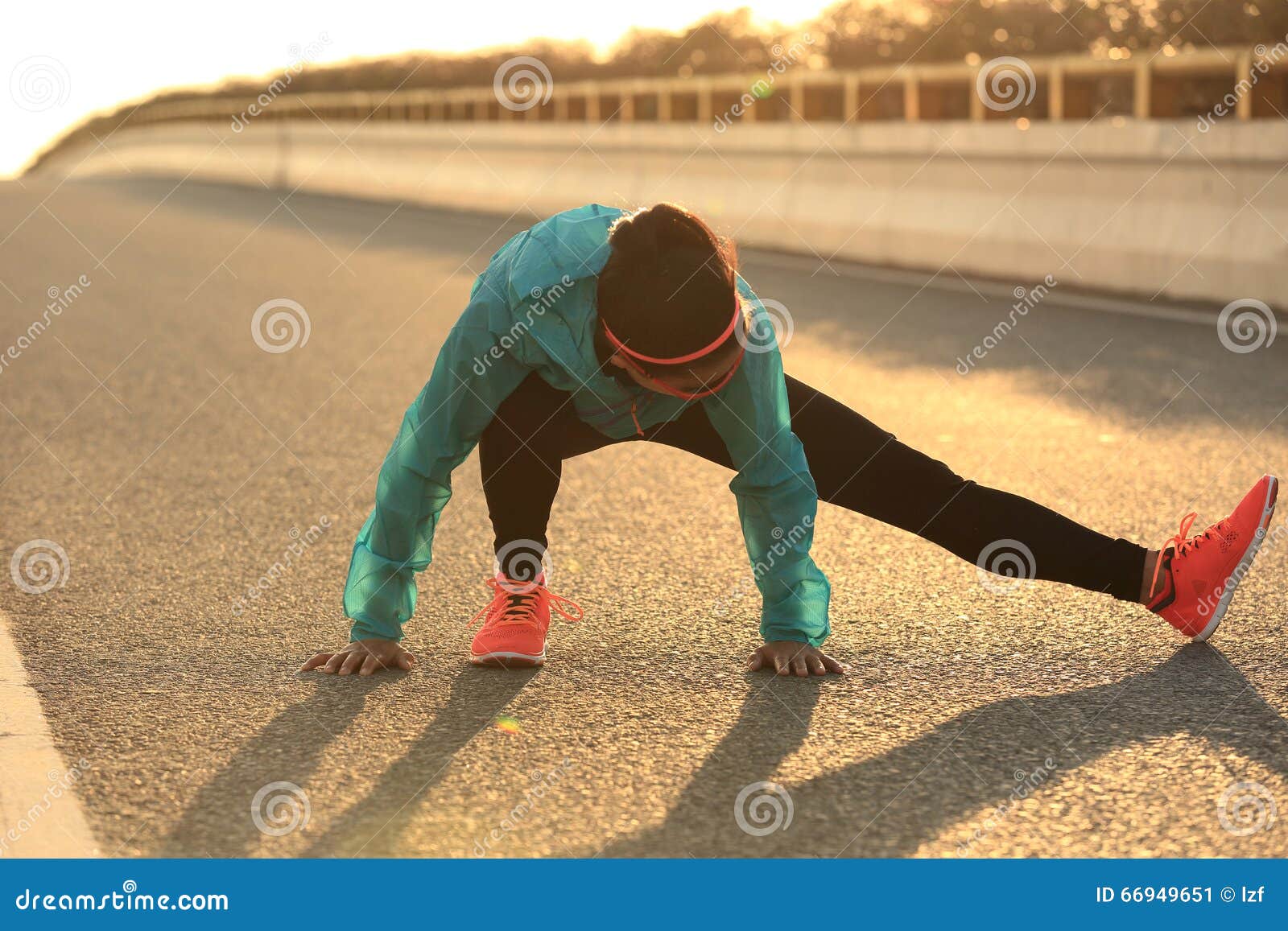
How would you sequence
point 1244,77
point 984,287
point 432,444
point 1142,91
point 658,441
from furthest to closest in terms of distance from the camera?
point 1142,91
point 984,287
point 1244,77
point 658,441
point 432,444

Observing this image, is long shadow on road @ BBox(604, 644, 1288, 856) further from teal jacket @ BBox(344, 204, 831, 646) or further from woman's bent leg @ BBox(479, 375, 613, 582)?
woman's bent leg @ BBox(479, 375, 613, 582)

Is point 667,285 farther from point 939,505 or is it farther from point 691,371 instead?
point 939,505

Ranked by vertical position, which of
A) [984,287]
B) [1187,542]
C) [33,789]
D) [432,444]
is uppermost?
[432,444]

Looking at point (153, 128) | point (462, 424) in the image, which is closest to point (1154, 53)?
point (462, 424)

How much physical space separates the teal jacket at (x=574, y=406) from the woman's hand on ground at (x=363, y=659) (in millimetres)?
28

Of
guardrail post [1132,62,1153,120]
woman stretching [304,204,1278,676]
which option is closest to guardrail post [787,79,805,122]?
guardrail post [1132,62,1153,120]

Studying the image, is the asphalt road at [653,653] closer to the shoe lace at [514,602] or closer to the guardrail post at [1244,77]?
the shoe lace at [514,602]

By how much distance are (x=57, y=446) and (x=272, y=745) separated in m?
4.35

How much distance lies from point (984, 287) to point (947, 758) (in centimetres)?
933

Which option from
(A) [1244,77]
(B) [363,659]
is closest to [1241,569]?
(B) [363,659]

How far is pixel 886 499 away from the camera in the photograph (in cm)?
439

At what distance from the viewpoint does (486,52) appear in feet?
156

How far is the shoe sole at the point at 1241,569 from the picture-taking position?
14.4ft

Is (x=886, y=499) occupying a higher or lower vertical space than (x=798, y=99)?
lower
